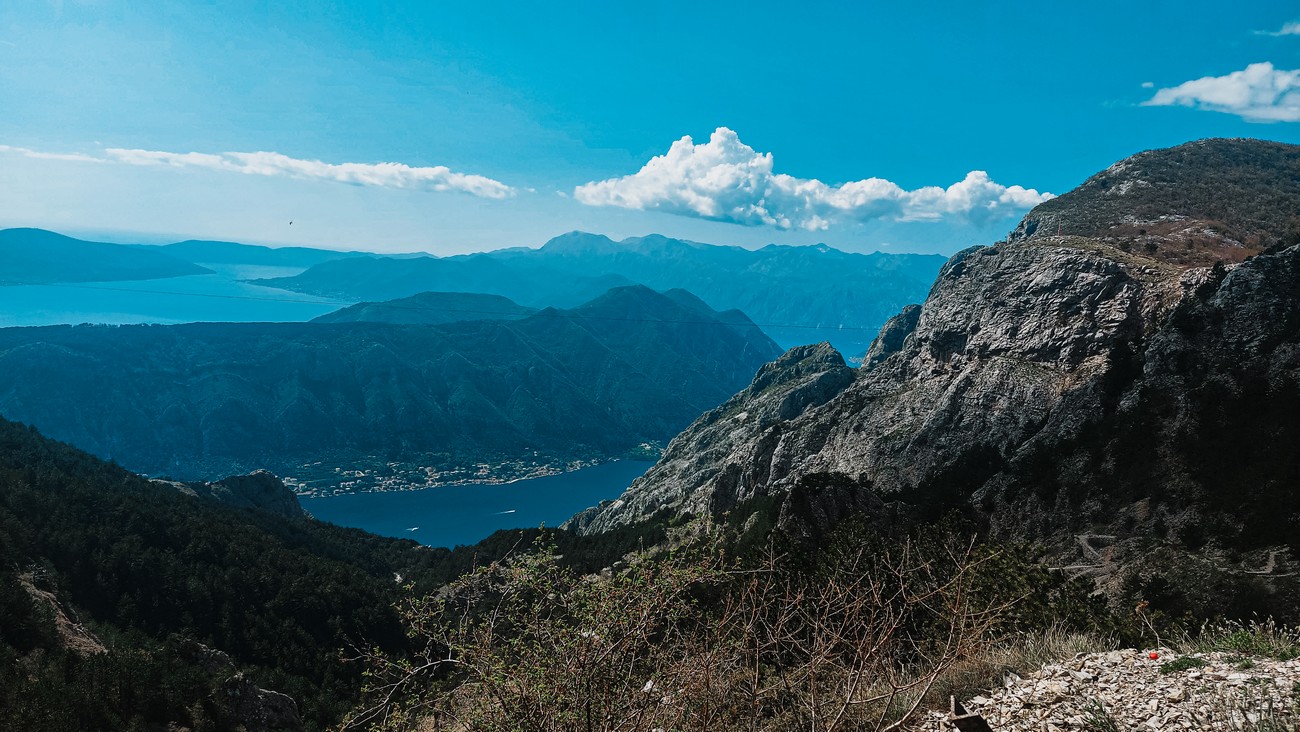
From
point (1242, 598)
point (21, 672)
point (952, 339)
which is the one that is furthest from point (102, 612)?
point (952, 339)

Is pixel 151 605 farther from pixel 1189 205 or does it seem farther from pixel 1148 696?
pixel 1189 205

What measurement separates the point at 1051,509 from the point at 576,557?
67.0m

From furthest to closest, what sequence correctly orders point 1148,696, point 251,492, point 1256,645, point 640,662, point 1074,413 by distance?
point 251,492
point 1074,413
point 1256,645
point 640,662
point 1148,696

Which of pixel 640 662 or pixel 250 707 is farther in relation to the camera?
pixel 250 707

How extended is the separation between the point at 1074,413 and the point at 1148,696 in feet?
238

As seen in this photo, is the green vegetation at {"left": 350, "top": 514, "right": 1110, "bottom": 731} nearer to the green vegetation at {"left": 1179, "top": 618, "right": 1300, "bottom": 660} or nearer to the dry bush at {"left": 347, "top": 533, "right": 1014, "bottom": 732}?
the dry bush at {"left": 347, "top": 533, "right": 1014, "bottom": 732}

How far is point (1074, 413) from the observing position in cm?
7156

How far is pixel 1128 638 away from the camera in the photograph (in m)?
16.8

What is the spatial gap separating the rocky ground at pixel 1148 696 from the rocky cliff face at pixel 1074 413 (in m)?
35.2

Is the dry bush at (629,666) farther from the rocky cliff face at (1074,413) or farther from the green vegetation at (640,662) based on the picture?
the rocky cliff face at (1074,413)

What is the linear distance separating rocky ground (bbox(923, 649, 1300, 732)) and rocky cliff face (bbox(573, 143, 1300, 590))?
35249 millimetres

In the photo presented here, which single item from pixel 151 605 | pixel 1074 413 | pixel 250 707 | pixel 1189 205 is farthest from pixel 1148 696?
pixel 1189 205

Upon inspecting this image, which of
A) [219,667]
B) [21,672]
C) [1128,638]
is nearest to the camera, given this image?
[1128,638]

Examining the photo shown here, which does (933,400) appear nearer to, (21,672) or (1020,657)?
(1020,657)
